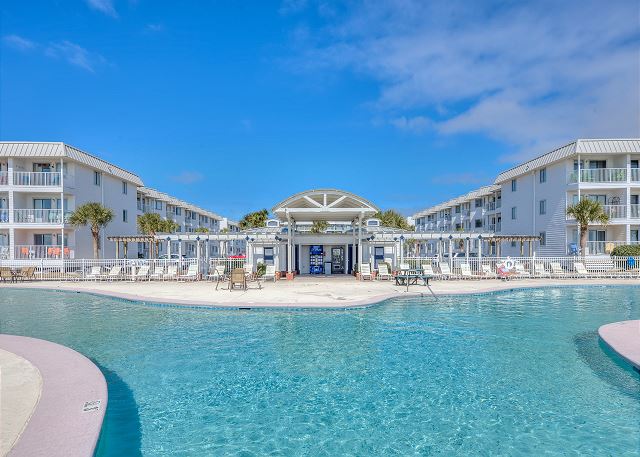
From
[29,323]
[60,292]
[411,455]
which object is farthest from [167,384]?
[60,292]

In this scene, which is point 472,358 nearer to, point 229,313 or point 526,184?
point 229,313

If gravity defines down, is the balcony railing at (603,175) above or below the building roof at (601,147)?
below

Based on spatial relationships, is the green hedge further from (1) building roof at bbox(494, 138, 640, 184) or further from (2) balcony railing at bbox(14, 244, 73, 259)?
(2) balcony railing at bbox(14, 244, 73, 259)

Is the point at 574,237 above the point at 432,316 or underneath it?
above

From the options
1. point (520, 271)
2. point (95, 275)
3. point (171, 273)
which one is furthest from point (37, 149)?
point (520, 271)

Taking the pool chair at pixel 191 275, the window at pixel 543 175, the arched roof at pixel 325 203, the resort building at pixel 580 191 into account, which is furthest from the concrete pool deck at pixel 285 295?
the window at pixel 543 175

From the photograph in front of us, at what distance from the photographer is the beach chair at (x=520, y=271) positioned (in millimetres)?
23609

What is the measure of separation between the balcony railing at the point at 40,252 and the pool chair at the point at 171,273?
9179 mm

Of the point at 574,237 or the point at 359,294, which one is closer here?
the point at 359,294

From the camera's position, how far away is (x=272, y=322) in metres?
11.4

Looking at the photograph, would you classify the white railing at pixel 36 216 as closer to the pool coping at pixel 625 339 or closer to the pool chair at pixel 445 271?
the pool chair at pixel 445 271

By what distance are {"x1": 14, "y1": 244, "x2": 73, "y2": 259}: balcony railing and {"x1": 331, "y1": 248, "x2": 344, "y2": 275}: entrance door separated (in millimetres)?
18508

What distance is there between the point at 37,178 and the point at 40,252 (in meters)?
5.32

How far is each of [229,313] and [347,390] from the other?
23.3ft
